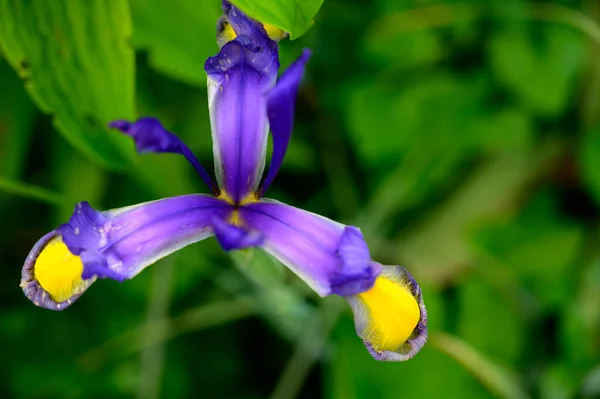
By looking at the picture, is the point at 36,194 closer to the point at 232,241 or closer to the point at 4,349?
the point at 232,241

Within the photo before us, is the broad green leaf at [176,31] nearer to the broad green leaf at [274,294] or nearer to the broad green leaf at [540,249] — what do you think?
the broad green leaf at [274,294]

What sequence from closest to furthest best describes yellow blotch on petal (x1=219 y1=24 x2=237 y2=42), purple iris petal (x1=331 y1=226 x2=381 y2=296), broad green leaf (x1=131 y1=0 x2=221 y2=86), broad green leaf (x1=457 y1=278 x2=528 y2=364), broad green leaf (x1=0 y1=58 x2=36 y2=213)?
purple iris petal (x1=331 y1=226 x2=381 y2=296) → yellow blotch on petal (x1=219 y1=24 x2=237 y2=42) → broad green leaf (x1=131 y1=0 x2=221 y2=86) → broad green leaf (x1=0 y1=58 x2=36 y2=213) → broad green leaf (x1=457 y1=278 x2=528 y2=364)

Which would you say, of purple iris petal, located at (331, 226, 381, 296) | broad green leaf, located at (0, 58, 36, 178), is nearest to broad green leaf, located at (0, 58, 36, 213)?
broad green leaf, located at (0, 58, 36, 178)

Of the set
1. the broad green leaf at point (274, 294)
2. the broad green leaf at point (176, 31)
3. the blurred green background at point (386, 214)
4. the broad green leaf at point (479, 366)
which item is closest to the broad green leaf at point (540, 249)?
the blurred green background at point (386, 214)

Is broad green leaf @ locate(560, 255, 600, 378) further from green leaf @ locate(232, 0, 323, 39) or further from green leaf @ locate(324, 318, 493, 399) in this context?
green leaf @ locate(232, 0, 323, 39)

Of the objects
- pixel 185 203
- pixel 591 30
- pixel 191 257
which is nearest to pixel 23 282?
pixel 185 203
